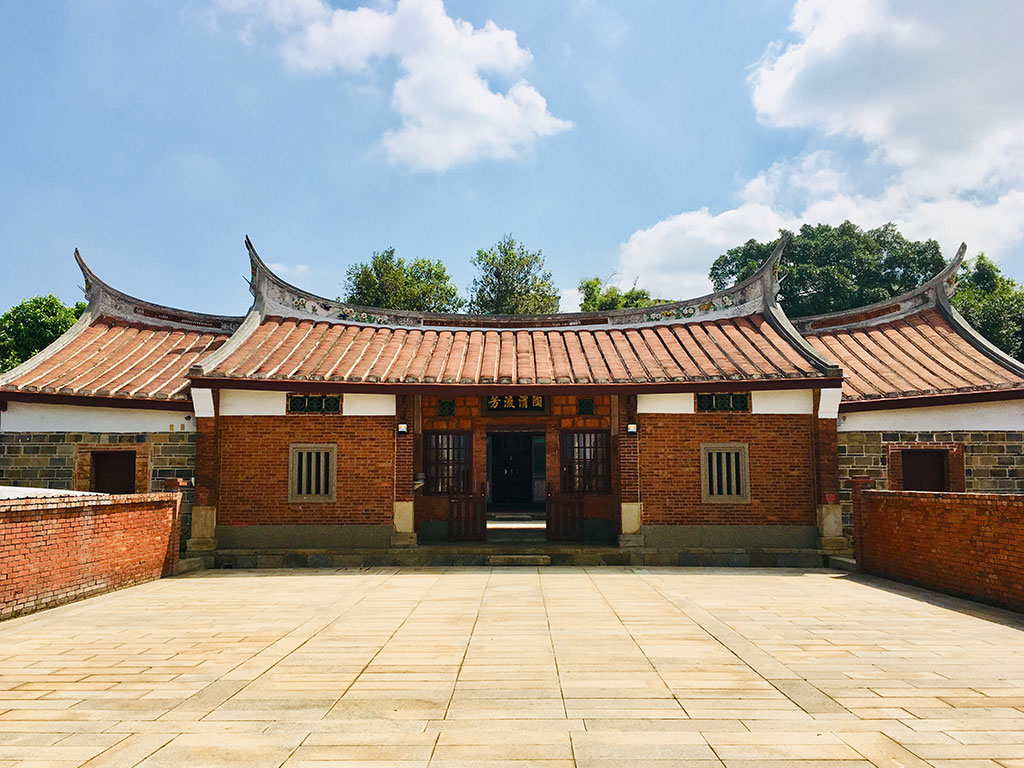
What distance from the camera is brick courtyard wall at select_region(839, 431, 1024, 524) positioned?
33.8 feet

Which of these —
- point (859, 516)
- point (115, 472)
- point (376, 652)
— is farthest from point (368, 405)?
point (859, 516)

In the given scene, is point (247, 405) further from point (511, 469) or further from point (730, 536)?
point (511, 469)

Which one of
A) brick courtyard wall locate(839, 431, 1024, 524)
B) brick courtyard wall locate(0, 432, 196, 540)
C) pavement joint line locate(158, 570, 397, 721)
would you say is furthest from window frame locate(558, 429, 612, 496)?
brick courtyard wall locate(0, 432, 196, 540)

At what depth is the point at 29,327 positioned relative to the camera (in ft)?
73.2

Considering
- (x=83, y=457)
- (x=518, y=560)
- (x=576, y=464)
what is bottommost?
(x=518, y=560)

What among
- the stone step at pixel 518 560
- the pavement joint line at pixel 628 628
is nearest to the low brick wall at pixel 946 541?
the pavement joint line at pixel 628 628

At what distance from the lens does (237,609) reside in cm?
691

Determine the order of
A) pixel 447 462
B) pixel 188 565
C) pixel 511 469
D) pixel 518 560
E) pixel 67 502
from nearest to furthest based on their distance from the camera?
1. pixel 67 502
2. pixel 188 565
3. pixel 518 560
4. pixel 447 462
5. pixel 511 469

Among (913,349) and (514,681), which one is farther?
(913,349)

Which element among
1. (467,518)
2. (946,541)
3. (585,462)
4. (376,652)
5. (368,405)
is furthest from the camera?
(585,462)

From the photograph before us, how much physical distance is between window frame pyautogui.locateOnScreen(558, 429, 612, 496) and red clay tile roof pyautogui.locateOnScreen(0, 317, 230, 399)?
6.25 m

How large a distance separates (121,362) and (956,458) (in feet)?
45.2

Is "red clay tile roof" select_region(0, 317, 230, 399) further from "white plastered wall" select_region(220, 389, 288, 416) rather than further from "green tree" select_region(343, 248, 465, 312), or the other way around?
"green tree" select_region(343, 248, 465, 312)

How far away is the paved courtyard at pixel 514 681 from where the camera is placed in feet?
10.6
